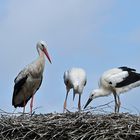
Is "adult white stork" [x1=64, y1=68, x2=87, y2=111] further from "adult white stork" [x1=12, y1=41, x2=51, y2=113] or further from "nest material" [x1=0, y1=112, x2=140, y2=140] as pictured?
"nest material" [x1=0, y1=112, x2=140, y2=140]

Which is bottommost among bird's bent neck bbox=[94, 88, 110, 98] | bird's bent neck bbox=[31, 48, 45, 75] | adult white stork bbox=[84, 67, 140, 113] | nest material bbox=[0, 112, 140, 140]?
nest material bbox=[0, 112, 140, 140]

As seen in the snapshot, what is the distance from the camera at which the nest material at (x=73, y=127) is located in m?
7.54

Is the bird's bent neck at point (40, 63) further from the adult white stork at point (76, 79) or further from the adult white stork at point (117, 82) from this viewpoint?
the adult white stork at point (117, 82)

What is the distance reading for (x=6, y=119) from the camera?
8.07 m

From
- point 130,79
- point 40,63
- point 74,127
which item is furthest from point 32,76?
point 74,127

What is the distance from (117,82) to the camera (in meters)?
12.1

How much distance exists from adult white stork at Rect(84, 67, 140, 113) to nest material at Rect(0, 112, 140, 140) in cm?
397

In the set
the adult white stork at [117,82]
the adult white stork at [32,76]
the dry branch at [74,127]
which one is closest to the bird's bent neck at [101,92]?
the adult white stork at [117,82]

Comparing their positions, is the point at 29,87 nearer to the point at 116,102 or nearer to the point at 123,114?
the point at 116,102

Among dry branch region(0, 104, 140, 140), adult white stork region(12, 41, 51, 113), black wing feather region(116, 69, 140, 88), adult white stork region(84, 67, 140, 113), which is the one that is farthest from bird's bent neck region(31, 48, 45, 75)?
dry branch region(0, 104, 140, 140)

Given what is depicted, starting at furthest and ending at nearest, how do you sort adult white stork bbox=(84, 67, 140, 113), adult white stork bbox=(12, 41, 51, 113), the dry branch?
1. adult white stork bbox=(84, 67, 140, 113)
2. adult white stork bbox=(12, 41, 51, 113)
3. the dry branch

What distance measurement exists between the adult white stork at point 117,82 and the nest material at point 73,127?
13.0 ft

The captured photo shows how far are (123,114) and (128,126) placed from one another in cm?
49

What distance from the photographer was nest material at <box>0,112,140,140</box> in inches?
297
